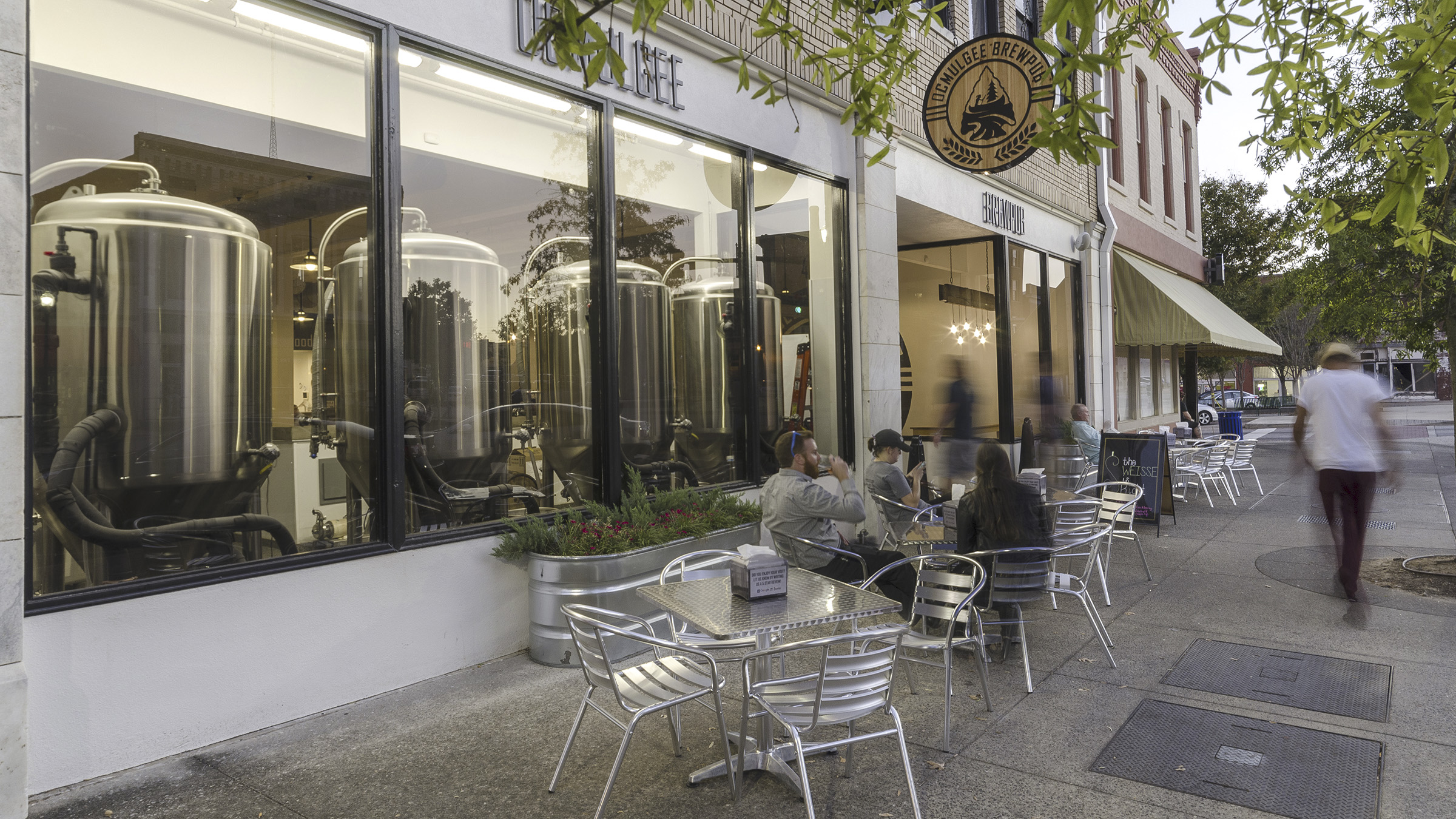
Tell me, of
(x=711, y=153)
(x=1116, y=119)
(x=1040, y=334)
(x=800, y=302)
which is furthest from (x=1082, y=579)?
(x=1116, y=119)

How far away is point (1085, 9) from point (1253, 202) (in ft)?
109

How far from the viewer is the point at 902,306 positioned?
14.4m

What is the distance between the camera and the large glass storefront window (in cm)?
1252

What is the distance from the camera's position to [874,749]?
390 centimetres

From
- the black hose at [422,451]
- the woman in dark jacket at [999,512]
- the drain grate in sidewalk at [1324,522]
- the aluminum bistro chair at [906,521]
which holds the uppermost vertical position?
the black hose at [422,451]

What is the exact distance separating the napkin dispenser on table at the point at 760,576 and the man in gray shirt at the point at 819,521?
1.62 m

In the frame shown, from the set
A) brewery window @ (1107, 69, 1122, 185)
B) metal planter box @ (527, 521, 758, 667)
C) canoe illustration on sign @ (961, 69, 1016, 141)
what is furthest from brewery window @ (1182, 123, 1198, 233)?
metal planter box @ (527, 521, 758, 667)

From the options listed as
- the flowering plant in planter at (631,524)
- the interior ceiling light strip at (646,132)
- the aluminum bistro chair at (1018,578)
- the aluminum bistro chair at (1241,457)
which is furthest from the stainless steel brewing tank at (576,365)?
the aluminum bistro chair at (1241,457)

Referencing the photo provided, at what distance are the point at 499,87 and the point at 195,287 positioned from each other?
234 cm

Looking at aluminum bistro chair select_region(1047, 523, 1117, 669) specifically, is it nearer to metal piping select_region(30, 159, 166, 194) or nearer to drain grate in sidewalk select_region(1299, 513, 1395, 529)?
Result: drain grate in sidewalk select_region(1299, 513, 1395, 529)

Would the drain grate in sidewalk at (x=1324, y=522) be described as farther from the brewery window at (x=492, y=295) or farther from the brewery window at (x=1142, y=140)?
the brewery window at (x=1142, y=140)

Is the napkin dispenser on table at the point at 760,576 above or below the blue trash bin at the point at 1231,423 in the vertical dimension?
below

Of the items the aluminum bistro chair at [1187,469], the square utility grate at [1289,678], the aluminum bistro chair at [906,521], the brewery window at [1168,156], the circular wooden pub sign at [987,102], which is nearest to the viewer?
the square utility grate at [1289,678]

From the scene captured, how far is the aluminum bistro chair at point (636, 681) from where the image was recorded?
10.3 feet
